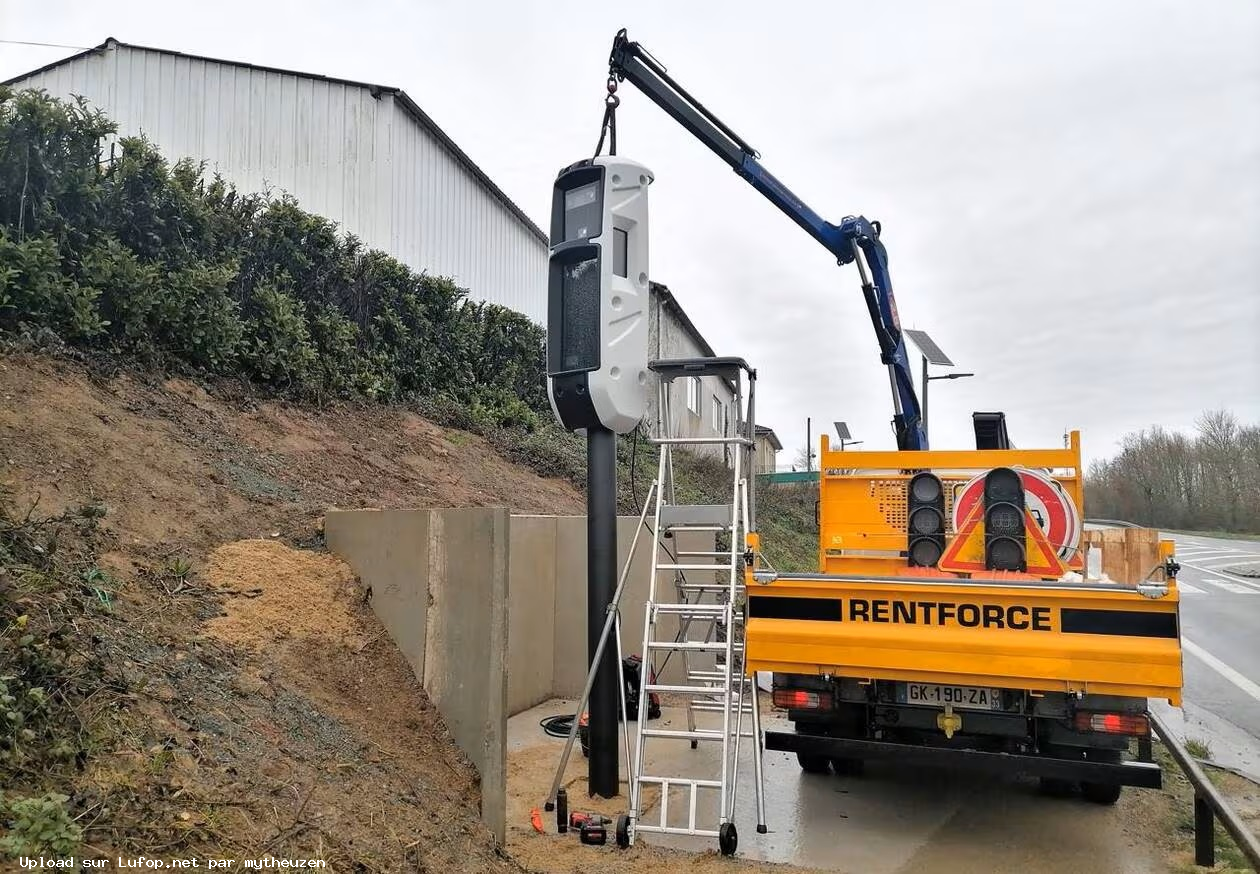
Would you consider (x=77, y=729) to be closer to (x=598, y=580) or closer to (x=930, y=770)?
(x=598, y=580)

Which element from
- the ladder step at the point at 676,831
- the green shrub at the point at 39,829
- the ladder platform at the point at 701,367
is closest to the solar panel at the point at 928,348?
the ladder platform at the point at 701,367

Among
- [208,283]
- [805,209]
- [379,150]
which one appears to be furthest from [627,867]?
[379,150]

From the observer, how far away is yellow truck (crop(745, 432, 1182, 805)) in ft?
15.5

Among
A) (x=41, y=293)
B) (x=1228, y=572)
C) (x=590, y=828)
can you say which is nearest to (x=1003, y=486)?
(x=590, y=828)

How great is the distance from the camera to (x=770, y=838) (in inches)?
208

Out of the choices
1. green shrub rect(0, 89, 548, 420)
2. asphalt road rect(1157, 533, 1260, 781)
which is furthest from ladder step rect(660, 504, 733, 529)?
asphalt road rect(1157, 533, 1260, 781)

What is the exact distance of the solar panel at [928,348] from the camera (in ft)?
42.9

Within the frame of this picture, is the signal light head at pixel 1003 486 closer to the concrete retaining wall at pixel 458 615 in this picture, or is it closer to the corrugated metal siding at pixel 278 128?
the concrete retaining wall at pixel 458 615

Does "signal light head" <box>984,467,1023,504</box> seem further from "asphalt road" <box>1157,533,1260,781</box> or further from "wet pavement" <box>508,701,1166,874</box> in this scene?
"asphalt road" <box>1157,533,1260,781</box>

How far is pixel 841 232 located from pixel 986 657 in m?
6.56

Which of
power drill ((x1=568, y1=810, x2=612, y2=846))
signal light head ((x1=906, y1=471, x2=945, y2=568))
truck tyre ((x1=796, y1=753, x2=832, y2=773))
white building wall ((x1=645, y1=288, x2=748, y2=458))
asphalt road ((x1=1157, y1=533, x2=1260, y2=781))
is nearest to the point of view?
power drill ((x1=568, y1=810, x2=612, y2=846))

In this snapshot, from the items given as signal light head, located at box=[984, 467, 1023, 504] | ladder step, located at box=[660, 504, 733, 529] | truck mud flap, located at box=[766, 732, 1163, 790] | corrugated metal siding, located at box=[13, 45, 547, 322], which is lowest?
truck mud flap, located at box=[766, 732, 1163, 790]

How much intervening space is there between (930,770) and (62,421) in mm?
6734

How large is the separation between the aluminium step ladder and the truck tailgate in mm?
411
